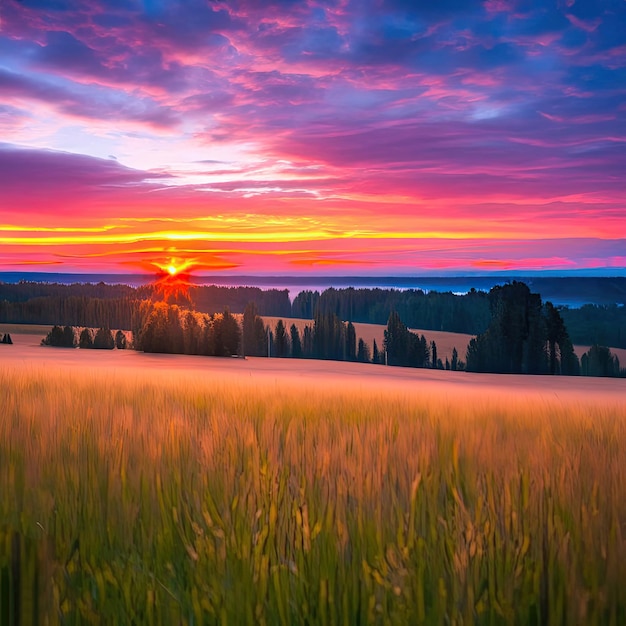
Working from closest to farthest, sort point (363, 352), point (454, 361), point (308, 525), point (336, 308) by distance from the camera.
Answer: point (308, 525)
point (454, 361)
point (363, 352)
point (336, 308)

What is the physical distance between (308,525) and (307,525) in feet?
0.49

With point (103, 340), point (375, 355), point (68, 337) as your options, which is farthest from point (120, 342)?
point (375, 355)

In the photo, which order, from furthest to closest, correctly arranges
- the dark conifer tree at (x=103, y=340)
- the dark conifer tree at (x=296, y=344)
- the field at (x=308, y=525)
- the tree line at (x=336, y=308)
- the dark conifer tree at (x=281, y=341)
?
the tree line at (x=336, y=308) → the dark conifer tree at (x=296, y=344) → the dark conifer tree at (x=281, y=341) → the dark conifer tree at (x=103, y=340) → the field at (x=308, y=525)

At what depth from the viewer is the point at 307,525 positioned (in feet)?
8.77

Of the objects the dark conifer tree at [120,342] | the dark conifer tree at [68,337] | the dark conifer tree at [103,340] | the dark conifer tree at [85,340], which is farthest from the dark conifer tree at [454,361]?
the dark conifer tree at [68,337]

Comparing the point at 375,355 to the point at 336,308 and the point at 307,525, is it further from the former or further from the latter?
the point at 307,525

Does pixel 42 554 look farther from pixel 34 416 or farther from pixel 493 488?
pixel 34 416

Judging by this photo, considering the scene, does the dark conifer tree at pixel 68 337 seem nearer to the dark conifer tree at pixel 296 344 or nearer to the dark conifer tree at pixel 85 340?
the dark conifer tree at pixel 85 340

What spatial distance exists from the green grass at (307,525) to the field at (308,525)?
11 millimetres

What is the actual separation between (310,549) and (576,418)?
405cm

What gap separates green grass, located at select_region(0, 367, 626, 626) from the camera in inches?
93.9

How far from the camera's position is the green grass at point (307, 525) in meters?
2.38

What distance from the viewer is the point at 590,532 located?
9.15 ft

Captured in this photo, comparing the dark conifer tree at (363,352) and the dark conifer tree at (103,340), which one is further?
the dark conifer tree at (363,352)
